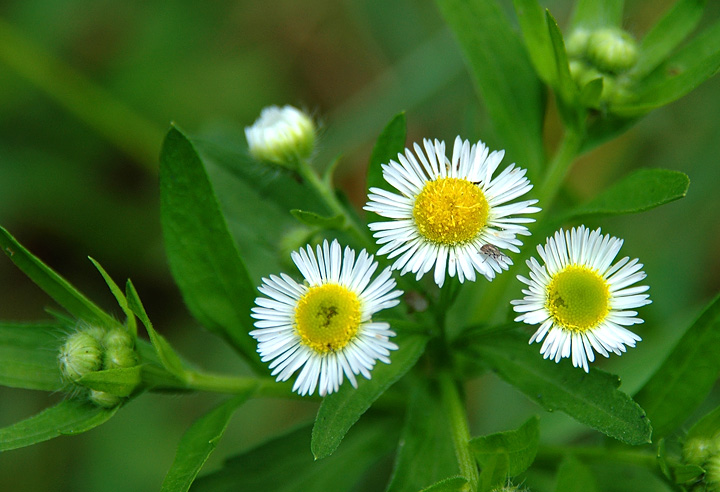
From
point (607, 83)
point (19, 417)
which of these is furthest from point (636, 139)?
point (19, 417)

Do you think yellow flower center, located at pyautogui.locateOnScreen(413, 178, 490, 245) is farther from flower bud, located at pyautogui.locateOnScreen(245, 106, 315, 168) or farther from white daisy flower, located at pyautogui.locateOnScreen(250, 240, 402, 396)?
flower bud, located at pyautogui.locateOnScreen(245, 106, 315, 168)

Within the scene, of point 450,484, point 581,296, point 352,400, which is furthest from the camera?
point 581,296

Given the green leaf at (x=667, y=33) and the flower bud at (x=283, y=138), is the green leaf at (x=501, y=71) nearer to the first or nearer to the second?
the green leaf at (x=667, y=33)

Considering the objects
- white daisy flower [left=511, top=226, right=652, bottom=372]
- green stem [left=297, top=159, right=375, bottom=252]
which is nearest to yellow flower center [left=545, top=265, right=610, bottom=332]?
white daisy flower [left=511, top=226, right=652, bottom=372]

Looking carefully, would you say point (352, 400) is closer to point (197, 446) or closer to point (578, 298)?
point (197, 446)

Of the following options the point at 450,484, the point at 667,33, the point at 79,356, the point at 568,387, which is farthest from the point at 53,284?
the point at 667,33

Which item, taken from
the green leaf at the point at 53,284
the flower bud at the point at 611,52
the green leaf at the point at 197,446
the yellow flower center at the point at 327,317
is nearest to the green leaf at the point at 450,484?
the yellow flower center at the point at 327,317
